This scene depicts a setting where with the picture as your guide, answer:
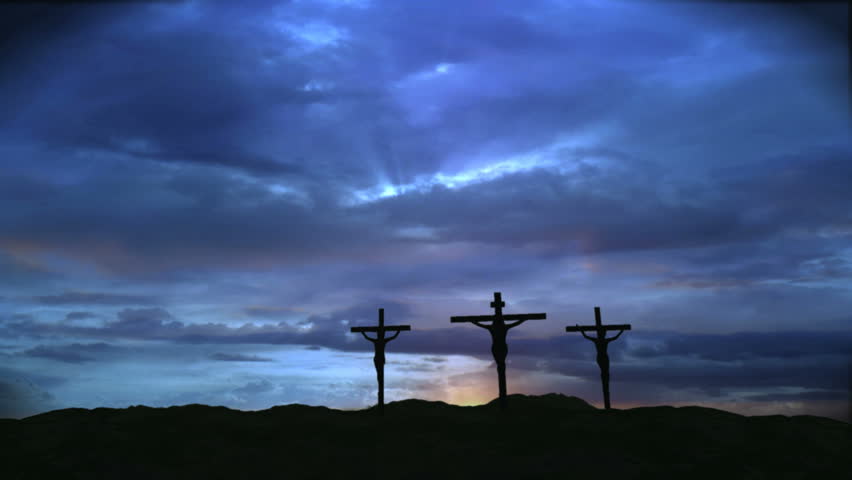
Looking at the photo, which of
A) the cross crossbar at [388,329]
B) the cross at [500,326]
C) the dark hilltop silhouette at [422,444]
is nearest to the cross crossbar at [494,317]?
the cross at [500,326]

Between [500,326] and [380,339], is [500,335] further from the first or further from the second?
[380,339]

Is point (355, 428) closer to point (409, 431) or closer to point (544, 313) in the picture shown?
point (409, 431)

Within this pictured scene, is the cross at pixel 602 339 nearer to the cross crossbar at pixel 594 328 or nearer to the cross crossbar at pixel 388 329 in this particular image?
the cross crossbar at pixel 594 328

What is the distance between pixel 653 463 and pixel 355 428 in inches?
444

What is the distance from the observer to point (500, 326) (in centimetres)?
2572

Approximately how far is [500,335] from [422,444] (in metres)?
6.11

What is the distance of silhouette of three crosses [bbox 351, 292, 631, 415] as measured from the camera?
83.9 ft

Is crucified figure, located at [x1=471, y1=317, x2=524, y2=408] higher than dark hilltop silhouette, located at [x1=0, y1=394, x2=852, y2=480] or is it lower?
higher

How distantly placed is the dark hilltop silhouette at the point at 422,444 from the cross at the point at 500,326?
5.34ft

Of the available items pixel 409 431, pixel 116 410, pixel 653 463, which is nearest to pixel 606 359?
pixel 653 463

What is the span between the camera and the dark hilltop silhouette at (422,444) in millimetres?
19609

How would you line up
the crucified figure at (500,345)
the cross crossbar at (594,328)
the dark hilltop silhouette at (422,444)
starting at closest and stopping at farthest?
the dark hilltop silhouette at (422,444) < the crucified figure at (500,345) < the cross crossbar at (594,328)

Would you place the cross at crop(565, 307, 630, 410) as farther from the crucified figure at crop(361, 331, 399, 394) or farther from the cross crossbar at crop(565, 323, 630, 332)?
the crucified figure at crop(361, 331, 399, 394)

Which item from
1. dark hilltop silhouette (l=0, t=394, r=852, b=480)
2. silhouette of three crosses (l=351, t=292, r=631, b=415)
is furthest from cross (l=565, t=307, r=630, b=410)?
dark hilltop silhouette (l=0, t=394, r=852, b=480)
